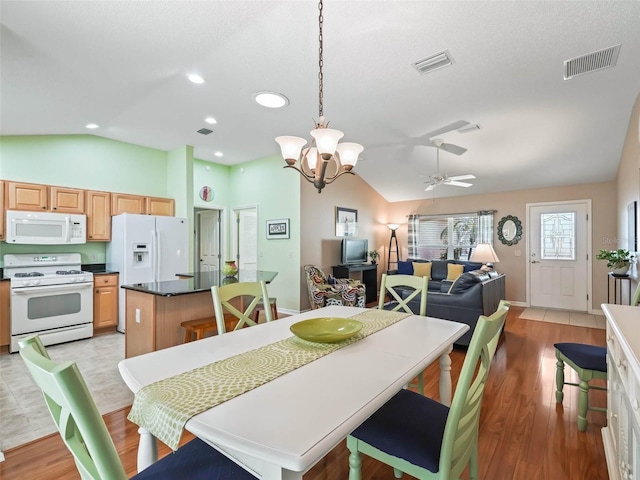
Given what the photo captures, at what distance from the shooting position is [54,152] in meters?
4.38

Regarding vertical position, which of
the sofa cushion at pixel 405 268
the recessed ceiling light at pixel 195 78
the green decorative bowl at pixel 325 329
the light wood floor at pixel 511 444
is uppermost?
the recessed ceiling light at pixel 195 78

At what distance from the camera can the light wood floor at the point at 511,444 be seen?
1762 mm

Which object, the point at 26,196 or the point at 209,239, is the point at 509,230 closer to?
the point at 209,239

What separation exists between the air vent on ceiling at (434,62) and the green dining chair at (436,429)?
2.32 meters

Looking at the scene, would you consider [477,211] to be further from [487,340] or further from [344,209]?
[487,340]

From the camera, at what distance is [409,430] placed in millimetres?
1324

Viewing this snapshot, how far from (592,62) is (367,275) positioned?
4.86 metres

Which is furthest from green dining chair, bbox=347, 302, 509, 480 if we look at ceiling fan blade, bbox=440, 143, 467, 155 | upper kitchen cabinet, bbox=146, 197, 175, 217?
upper kitchen cabinet, bbox=146, 197, 175, 217

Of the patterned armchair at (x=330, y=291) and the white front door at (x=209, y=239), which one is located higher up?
the white front door at (x=209, y=239)

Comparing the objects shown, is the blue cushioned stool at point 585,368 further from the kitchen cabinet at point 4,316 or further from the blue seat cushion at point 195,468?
the kitchen cabinet at point 4,316

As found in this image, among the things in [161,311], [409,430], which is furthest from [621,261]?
[161,311]

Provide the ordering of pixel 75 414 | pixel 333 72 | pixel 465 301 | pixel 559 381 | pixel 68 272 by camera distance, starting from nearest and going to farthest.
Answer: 1. pixel 75 414
2. pixel 559 381
3. pixel 333 72
4. pixel 465 301
5. pixel 68 272

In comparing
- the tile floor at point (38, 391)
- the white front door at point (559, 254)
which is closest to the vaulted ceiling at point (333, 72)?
the white front door at point (559, 254)

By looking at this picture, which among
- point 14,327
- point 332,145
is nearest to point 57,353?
point 14,327
